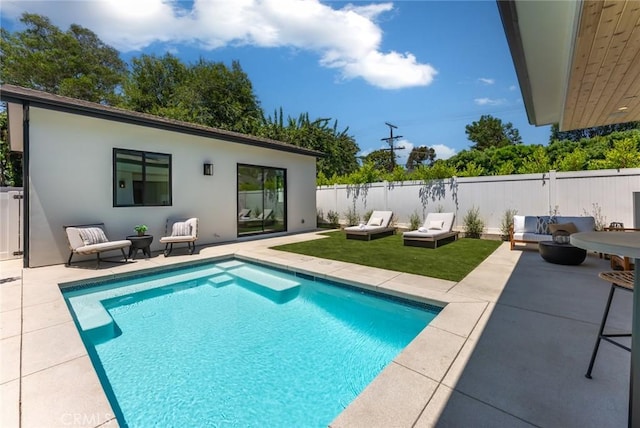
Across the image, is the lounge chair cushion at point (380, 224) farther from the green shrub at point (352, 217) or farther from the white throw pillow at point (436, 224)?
the green shrub at point (352, 217)

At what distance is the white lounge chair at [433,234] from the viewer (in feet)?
25.7

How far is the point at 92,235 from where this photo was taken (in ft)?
20.4

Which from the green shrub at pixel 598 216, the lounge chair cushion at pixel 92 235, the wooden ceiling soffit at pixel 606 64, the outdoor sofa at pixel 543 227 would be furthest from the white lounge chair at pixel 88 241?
the green shrub at pixel 598 216

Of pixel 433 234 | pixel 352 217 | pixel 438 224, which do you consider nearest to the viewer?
pixel 433 234

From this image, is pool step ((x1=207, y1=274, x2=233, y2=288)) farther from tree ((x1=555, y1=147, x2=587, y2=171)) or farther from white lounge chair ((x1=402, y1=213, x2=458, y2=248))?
tree ((x1=555, y1=147, x2=587, y2=171))

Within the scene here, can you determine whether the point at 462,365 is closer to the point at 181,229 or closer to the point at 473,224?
the point at 181,229

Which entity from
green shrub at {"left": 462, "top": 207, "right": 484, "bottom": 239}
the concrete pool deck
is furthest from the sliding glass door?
green shrub at {"left": 462, "top": 207, "right": 484, "bottom": 239}

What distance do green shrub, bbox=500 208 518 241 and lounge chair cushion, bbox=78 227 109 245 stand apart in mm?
11021

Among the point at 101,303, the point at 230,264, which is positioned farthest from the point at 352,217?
the point at 101,303

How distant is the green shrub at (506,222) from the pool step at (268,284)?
7.24 m

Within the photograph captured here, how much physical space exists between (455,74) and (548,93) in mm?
8853

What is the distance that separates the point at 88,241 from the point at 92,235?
0.19m

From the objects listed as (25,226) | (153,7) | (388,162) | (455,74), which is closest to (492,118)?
(388,162)

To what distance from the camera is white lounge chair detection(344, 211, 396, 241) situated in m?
9.31
